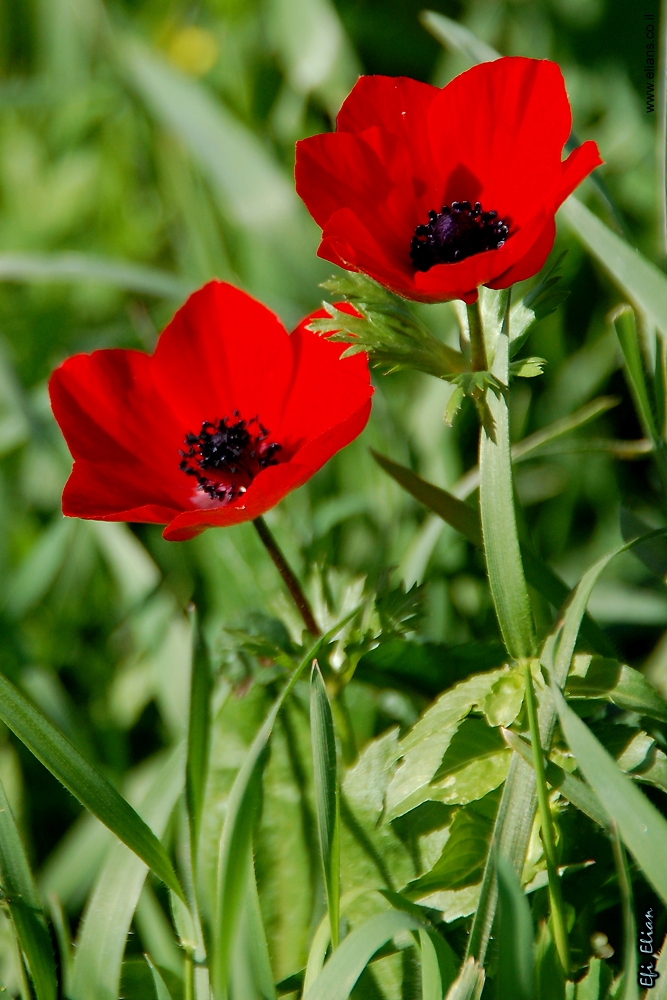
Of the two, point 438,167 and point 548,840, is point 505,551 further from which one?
point 438,167

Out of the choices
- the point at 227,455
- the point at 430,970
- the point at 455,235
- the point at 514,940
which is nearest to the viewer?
the point at 514,940

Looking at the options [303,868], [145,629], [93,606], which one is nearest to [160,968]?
[303,868]

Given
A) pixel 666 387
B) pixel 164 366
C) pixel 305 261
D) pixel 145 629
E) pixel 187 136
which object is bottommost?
pixel 666 387

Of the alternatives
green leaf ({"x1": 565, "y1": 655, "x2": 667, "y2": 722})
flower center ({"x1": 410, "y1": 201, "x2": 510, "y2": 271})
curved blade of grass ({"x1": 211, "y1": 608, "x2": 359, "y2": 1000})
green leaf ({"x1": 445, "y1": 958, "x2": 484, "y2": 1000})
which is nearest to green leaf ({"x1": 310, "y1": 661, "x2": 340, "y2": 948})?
curved blade of grass ({"x1": 211, "y1": 608, "x2": 359, "y2": 1000})

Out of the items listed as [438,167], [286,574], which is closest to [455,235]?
[438,167]

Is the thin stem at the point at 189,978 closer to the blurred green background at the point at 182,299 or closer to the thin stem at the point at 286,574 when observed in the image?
the blurred green background at the point at 182,299

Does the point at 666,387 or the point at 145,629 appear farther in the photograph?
the point at 145,629

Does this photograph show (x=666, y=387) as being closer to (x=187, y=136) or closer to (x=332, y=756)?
(x=332, y=756)
